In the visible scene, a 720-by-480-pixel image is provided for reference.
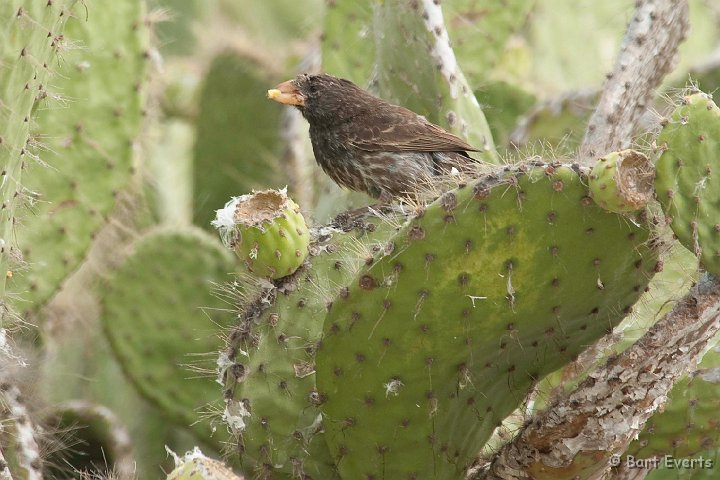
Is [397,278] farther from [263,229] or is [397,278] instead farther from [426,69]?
[426,69]

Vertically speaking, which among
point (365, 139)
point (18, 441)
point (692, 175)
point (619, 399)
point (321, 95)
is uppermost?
point (321, 95)

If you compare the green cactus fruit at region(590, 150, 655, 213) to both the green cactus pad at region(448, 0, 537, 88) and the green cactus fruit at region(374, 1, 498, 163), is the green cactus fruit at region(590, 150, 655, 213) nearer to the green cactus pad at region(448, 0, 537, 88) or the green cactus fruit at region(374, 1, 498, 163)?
the green cactus fruit at region(374, 1, 498, 163)

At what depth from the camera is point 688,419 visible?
281 cm

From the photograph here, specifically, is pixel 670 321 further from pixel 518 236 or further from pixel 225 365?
pixel 225 365

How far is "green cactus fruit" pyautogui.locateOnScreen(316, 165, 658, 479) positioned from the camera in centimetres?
232

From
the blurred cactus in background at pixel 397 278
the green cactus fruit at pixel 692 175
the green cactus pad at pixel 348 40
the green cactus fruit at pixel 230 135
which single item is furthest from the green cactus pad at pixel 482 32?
the green cactus fruit at pixel 692 175

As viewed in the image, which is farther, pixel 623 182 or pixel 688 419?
pixel 688 419

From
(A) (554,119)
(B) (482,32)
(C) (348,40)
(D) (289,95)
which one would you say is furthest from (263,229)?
(A) (554,119)

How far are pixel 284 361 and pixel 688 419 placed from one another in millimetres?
967

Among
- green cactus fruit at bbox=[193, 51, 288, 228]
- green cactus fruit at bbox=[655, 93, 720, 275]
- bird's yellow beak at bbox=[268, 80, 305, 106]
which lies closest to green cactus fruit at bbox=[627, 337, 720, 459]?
green cactus fruit at bbox=[655, 93, 720, 275]

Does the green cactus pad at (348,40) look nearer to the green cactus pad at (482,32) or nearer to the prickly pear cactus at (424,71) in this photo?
the prickly pear cactus at (424,71)

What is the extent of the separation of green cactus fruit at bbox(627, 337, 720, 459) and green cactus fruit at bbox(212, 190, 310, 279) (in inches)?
37.6

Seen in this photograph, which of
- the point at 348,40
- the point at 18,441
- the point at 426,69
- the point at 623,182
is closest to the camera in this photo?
the point at 623,182

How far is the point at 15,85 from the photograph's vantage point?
2361mm
